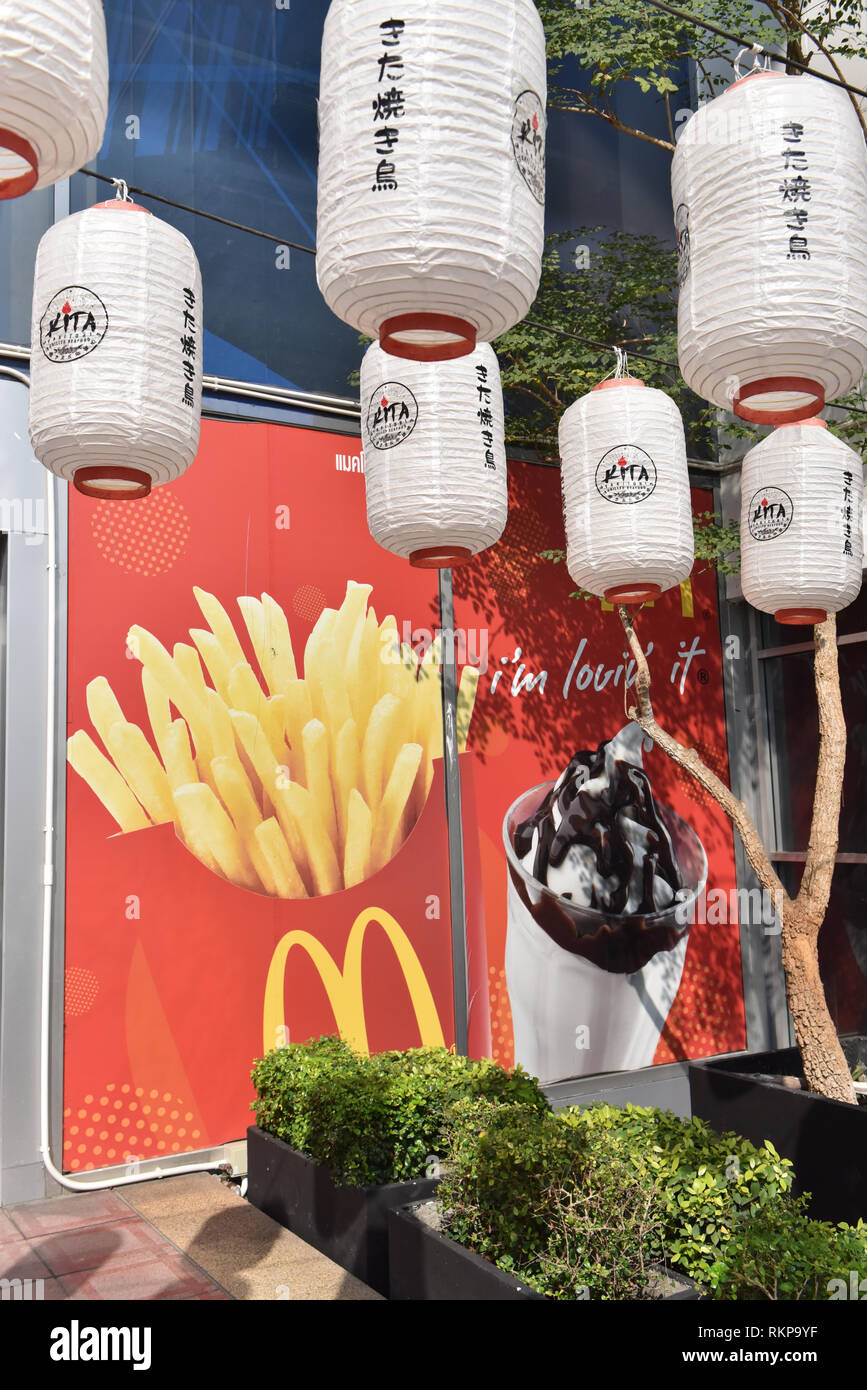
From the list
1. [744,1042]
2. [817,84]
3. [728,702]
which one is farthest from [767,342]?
[744,1042]

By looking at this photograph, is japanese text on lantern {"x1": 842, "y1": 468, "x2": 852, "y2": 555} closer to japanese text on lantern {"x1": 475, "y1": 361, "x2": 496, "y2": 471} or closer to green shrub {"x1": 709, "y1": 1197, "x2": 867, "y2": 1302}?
japanese text on lantern {"x1": 475, "y1": 361, "x2": 496, "y2": 471}

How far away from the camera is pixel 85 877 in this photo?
559cm

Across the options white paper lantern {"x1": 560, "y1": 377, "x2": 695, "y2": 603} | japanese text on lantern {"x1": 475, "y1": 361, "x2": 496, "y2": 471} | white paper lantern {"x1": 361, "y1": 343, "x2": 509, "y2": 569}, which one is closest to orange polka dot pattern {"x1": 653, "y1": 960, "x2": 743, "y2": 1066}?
white paper lantern {"x1": 560, "y1": 377, "x2": 695, "y2": 603}

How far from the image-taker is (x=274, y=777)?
615 centimetres

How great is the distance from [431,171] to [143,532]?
166 inches

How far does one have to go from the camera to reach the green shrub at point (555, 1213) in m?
3.07

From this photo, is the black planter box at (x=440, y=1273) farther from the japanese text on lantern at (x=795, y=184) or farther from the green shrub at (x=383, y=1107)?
the japanese text on lantern at (x=795, y=184)

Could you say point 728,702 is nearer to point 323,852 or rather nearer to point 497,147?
point 323,852

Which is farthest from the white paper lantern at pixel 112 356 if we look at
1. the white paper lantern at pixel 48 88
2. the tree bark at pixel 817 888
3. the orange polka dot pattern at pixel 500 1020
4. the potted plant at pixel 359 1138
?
the orange polka dot pattern at pixel 500 1020

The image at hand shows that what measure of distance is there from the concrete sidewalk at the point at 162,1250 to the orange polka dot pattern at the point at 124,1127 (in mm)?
157

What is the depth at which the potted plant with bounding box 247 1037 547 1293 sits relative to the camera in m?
4.07

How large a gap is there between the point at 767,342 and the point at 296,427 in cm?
435

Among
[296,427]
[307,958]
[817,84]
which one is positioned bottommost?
[307,958]
